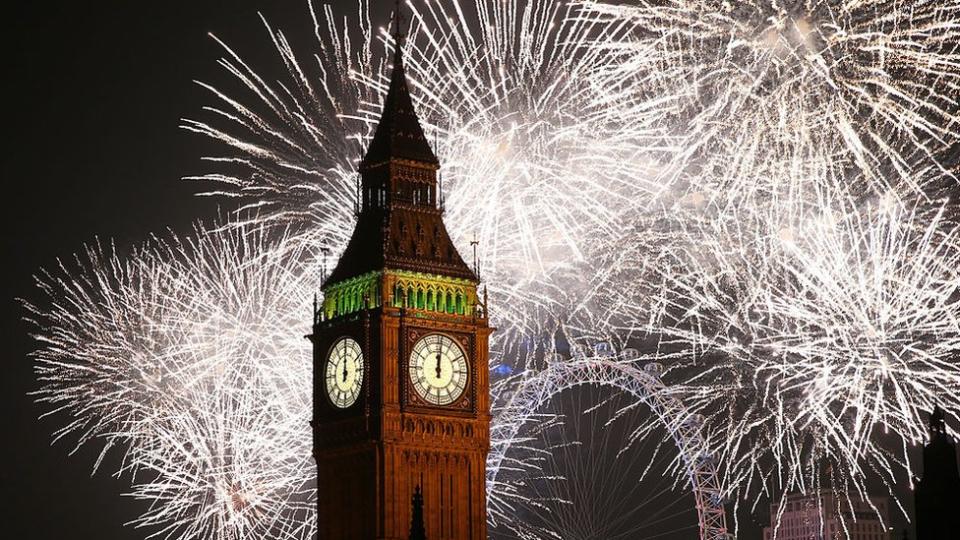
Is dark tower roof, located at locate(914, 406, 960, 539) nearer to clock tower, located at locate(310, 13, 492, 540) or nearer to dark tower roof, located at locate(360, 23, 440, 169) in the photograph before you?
clock tower, located at locate(310, 13, 492, 540)

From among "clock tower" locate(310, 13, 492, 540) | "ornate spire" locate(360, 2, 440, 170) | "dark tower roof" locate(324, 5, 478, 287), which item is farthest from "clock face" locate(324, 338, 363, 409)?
"ornate spire" locate(360, 2, 440, 170)

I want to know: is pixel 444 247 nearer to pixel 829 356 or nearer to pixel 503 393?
pixel 829 356

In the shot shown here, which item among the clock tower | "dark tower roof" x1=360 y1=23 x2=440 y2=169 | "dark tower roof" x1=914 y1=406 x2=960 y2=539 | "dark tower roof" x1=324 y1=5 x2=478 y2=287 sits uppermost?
"dark tower roof" x1=360 y1=23 x2=440 y2=169

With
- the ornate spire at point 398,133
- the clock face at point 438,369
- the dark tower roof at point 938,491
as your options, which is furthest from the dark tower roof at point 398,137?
the dark tower roof at point 938,491

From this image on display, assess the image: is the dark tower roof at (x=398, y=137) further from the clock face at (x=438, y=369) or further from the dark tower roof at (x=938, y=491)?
the dark tower roof at (x=938, y=491)

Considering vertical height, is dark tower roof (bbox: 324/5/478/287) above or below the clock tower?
above
